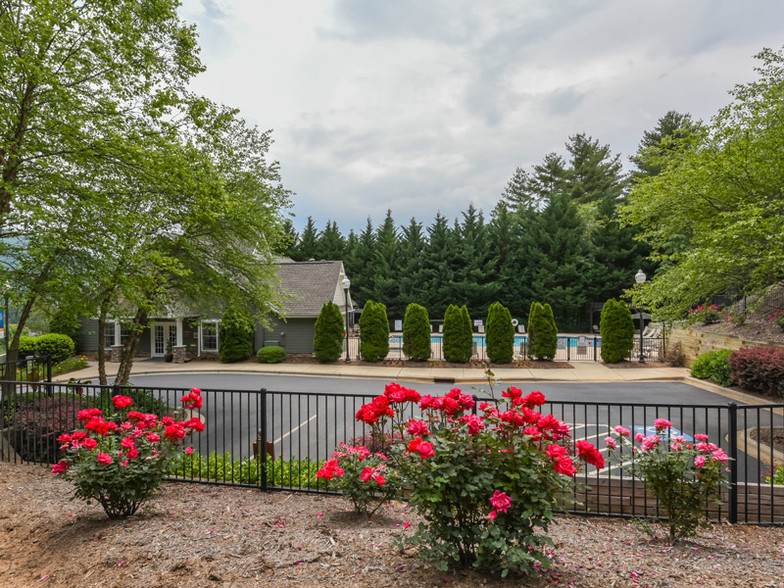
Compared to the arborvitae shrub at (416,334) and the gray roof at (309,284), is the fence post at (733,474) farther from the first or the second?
the gray roof at (309,284)

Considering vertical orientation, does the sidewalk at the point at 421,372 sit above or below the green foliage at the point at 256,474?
below

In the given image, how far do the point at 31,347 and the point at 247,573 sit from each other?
72.7 feet

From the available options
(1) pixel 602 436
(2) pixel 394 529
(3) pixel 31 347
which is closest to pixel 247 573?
(2) pixel 394 529

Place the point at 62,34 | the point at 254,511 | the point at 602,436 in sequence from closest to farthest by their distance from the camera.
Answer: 1. the point at 254,511
2. the point at 62,34
3. the point at 602,436

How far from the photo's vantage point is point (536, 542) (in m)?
2.57

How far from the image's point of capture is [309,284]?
23984 mm

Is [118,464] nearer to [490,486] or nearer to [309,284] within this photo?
[490,486]

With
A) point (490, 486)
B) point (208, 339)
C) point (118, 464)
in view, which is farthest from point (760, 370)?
point (208, 339)

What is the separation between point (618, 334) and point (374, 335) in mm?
10441

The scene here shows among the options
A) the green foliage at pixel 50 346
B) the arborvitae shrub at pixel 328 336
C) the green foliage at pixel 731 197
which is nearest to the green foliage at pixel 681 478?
the green foliage at pixel 731 197

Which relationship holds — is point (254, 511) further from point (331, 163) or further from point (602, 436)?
point (331, 163)

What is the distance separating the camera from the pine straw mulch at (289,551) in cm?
288

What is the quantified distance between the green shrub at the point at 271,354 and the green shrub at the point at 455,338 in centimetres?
781

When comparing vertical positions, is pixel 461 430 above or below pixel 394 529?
above
